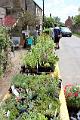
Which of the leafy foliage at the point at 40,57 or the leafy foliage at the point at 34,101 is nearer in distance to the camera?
the leafy foliage at the point at 34,101

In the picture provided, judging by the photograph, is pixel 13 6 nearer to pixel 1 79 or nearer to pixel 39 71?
pixel 1 79

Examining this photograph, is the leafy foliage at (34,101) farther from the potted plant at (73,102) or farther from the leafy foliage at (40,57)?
the leafy foliage at (40,57)

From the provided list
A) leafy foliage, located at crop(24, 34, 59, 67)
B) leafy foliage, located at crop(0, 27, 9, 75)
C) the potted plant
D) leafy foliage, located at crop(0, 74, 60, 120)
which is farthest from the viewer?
leafy foliage, located at crop(0, 27, 9, 75)

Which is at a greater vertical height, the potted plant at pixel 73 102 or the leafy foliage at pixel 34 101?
the leafy foliage at pixel 34 101

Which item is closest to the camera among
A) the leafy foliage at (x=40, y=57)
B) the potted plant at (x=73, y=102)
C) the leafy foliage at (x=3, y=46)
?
the potted plant at (x=73, y=102)

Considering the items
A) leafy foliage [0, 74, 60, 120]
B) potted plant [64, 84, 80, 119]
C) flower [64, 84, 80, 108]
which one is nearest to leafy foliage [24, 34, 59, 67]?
flower [64, 84, 80, 108]

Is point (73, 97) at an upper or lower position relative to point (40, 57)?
lower

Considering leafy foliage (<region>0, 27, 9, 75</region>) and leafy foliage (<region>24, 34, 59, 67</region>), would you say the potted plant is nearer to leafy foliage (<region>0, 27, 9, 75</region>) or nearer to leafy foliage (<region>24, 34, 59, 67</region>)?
leafy foliage (<region>24, 34, 59, 67</region>)

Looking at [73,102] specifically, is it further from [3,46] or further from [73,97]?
[3,46]

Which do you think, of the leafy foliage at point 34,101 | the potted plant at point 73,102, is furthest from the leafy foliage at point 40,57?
the leafy foliage at point 34,101

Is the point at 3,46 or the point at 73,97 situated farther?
the point at 3,46

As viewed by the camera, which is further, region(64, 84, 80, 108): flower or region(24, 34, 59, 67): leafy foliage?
region(24, 34, 59, 67): leafy foliage

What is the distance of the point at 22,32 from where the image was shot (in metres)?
31.2

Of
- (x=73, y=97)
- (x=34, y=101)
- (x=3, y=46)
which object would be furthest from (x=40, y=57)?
(x=34, y=101)
